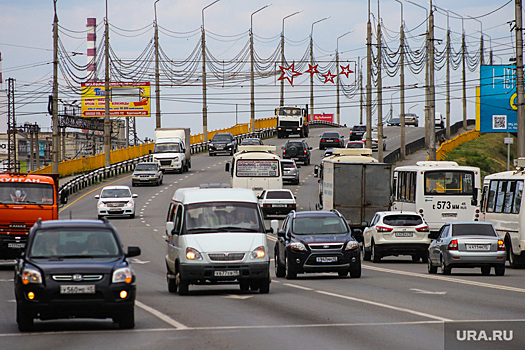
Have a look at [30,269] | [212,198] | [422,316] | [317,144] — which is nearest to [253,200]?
[212,198]

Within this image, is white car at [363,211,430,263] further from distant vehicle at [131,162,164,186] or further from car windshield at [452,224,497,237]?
distant vehicle at [131,162,164,186]

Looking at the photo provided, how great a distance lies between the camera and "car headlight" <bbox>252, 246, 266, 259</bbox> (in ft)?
60.7

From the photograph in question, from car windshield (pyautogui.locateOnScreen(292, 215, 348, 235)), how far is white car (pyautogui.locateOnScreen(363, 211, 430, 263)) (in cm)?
636

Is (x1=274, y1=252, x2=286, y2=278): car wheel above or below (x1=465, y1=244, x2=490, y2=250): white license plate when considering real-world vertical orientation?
below

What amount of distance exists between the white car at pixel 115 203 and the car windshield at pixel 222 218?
2987 cm

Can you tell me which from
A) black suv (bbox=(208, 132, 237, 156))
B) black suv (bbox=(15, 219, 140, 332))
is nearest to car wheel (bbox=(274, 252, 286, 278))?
black suv (bbox=(15, 219, 140, 332))

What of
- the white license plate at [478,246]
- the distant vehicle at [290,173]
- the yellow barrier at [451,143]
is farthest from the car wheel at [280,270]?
the yellow barrier at [451,143]

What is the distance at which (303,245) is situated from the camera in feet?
76.5

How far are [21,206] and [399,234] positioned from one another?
11.5 m

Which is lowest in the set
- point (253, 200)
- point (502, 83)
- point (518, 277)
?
point (518, 277)

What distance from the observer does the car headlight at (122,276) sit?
13125mm

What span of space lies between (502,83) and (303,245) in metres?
45.2

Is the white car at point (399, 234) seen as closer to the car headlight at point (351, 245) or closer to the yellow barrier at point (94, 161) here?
the car headlight at point (351, 245)

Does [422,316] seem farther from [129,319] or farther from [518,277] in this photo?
[518,277]
